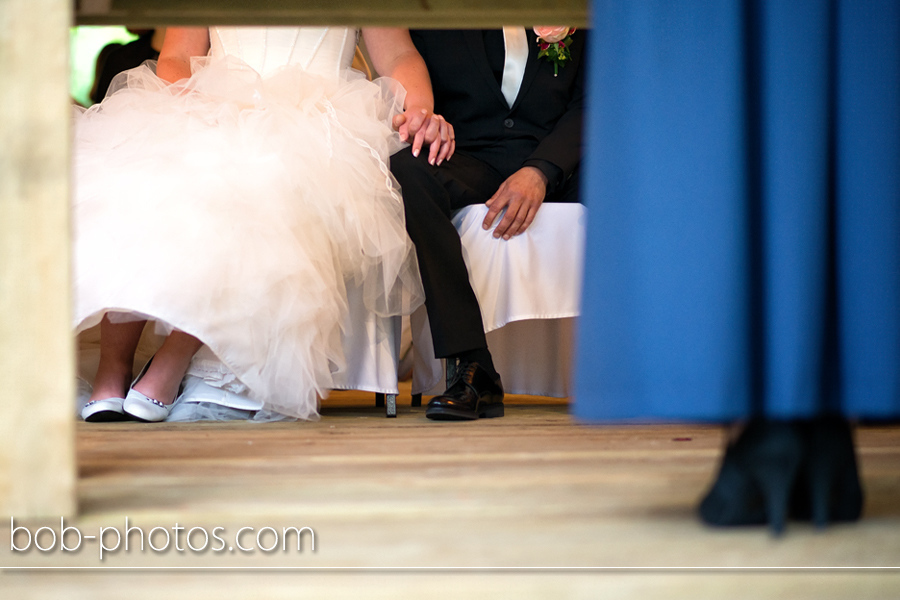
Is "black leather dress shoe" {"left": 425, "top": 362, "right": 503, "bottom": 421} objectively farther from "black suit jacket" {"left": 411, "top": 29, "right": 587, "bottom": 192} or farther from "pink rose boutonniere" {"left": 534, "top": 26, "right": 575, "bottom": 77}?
"pink rose boutonniere" {"left": 534, "top": 26, "right": 575, "bottom": 77}

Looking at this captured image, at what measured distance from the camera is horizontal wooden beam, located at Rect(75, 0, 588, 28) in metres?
0.89

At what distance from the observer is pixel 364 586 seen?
539 millimetres

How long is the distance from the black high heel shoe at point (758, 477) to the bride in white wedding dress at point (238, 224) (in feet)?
3.43

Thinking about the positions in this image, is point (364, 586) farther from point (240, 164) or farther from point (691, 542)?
point (240, 164)

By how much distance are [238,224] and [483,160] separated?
876 mm

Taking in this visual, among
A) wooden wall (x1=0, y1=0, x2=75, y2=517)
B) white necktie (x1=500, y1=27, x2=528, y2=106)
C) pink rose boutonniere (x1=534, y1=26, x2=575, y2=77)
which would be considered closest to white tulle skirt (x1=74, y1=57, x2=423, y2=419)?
white necktie (x1=500, y1=27, x2=528, y2=106)

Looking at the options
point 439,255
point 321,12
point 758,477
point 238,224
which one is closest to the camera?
point 758,477

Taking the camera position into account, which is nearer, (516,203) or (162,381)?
(162,381)

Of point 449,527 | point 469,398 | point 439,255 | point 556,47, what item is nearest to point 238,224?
point 439,255

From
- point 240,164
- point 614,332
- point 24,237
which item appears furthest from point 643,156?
point 240,164

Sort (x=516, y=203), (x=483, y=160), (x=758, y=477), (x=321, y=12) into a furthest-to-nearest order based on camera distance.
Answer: (x=483, y=160)
(x=516, y=203)
(x=321, y=12)
(x=758, y=477)

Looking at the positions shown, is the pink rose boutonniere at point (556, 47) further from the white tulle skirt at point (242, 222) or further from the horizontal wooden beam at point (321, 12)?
the horizontal wooden beam at point (321, 12)

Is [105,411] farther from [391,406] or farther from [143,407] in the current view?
[391,406]

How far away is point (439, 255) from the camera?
1.89 meters
